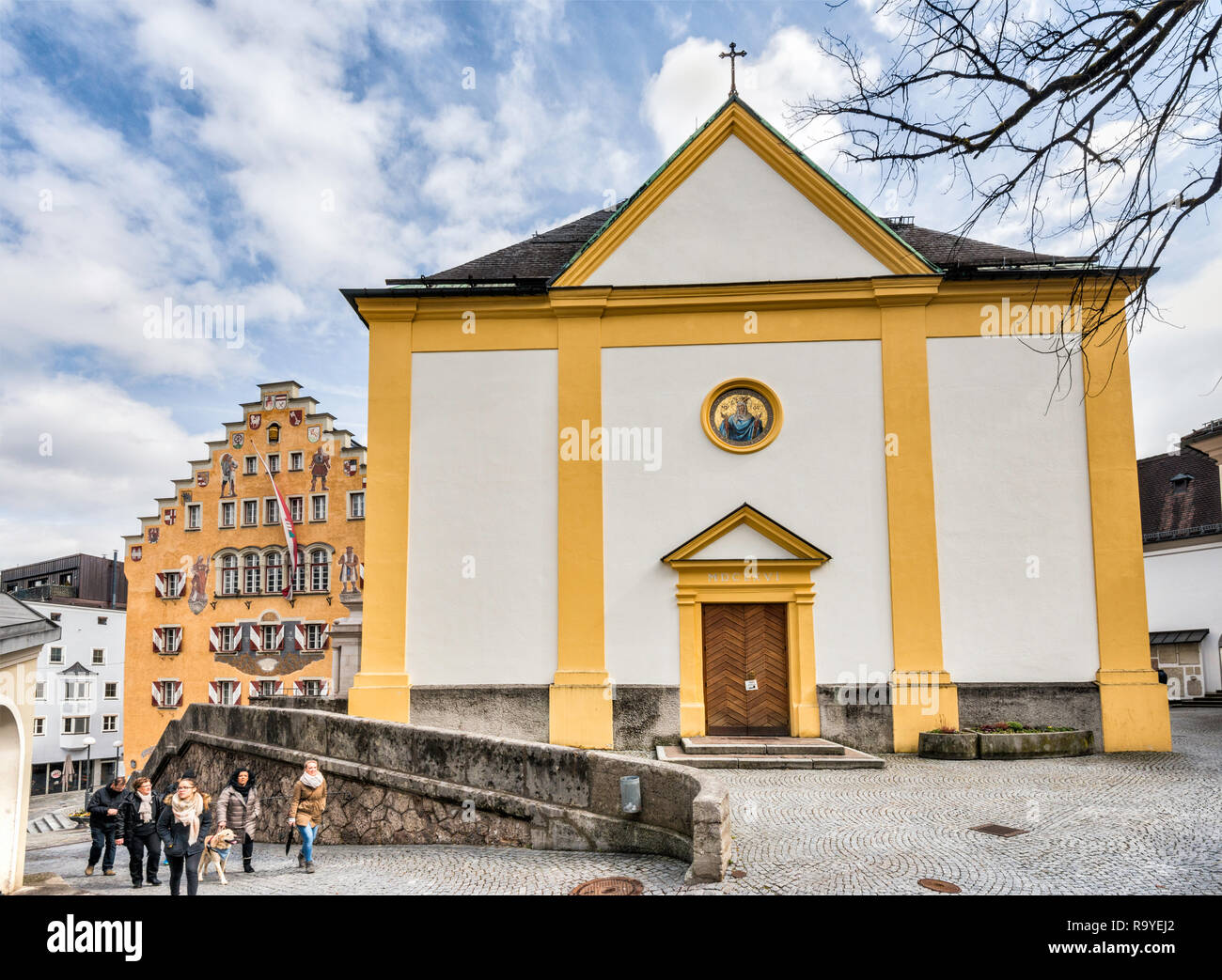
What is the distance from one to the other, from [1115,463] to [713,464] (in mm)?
7207

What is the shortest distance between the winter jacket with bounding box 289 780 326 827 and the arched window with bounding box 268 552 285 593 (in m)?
24.8

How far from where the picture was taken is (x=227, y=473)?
3412 centimetres

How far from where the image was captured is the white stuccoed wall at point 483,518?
1432 cm

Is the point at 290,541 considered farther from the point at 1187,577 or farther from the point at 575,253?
the point at 1187,577

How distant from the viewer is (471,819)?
9.69m

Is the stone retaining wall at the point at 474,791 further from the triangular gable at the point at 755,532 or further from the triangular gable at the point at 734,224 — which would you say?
the triangular gable at the point at 734,224

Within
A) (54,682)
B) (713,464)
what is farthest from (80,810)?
(713,464)

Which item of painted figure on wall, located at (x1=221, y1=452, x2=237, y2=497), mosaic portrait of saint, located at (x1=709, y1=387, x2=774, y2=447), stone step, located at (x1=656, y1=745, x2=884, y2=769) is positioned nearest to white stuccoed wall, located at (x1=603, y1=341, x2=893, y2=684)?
mosaic portrait of saint, located at (x1=709, y1=387, x2=774, y2=447)

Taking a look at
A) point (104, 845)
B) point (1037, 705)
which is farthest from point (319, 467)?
point (1037, 705)

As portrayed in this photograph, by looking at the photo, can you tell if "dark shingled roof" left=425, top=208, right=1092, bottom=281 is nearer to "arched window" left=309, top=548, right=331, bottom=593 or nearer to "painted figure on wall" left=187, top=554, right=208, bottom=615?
"arched window" left=309, top=548, right=331, bottom=593

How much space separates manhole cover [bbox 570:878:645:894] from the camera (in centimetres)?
682

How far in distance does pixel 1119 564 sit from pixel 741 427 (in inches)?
278

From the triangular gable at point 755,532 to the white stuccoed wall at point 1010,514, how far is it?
2398 millimetres

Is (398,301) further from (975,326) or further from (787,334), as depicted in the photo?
(975,326)
